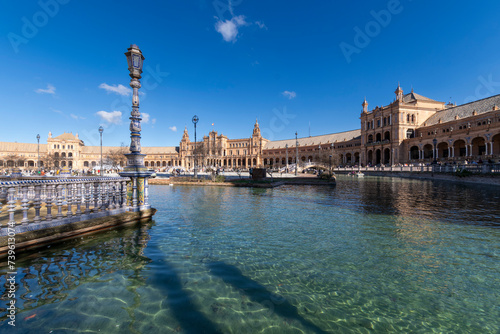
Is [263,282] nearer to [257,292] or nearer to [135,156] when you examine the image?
[257,292]

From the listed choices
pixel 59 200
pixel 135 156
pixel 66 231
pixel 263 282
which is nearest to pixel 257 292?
pixel 263 282

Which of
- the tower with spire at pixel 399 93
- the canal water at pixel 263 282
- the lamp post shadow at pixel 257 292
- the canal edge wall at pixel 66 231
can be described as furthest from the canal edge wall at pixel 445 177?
the tower with spire at pixel 399 93

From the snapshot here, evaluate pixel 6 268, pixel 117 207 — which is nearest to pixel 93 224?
pixel 117 207

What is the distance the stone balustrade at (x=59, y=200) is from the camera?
493 centimetres

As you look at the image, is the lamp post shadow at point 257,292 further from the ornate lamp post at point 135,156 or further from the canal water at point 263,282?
the ornate lamp post at point 135,156

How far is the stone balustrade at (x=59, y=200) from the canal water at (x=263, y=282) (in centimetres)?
75

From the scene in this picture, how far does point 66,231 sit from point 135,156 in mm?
3170

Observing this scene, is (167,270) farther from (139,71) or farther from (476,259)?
(139,71)

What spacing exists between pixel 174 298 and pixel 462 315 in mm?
3964

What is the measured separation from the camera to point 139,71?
840 cm

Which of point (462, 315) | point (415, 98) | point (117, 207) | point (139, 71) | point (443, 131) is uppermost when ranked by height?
point (415, 98)

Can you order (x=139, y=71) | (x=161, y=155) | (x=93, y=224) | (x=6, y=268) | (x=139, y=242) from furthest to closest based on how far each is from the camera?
(x=161, y=155), (x=139, y=71), (x=93, y=224), (x=139, y=242), (x=6, y=268)

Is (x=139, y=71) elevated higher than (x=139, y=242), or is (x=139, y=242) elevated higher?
(x=139, y=71)

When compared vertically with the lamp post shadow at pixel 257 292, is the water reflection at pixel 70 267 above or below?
above
